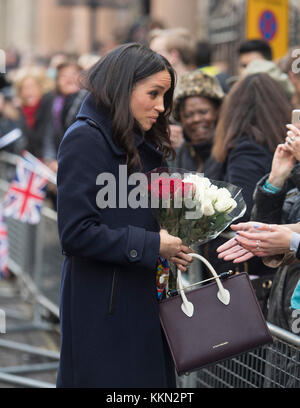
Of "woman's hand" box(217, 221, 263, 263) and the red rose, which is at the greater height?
the red rose

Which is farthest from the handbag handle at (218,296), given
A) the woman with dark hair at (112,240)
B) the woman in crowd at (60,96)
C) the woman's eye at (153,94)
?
the woman in crowd at (60,96)

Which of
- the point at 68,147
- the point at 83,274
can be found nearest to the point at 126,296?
the point at 83,274

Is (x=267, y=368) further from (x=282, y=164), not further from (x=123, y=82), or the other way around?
(x=123, y=82)

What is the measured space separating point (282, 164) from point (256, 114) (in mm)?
701

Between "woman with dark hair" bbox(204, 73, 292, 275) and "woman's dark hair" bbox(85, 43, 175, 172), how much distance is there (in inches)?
42.7

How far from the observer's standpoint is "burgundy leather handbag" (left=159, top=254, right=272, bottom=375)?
3.04 meters

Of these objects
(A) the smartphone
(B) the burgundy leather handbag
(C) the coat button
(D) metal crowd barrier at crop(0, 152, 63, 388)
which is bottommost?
(D) metal crowd barrier at crop(0, 152, 63, 388)

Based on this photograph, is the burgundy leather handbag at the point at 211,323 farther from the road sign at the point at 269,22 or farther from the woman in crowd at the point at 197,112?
the road sign at the point at 269,22

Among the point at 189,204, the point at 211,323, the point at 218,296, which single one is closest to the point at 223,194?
the point at 189,204

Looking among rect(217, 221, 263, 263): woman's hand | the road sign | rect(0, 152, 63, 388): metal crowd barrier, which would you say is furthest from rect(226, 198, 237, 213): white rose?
the road sign

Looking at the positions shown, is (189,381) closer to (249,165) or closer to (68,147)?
(249,165)

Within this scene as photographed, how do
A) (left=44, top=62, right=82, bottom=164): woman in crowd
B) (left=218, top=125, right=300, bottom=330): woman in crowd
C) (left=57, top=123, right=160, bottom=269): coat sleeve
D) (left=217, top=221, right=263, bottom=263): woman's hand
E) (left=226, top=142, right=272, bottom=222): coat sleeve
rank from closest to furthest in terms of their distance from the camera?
(left=57, top=123, right=160, bottom=269): coat sleeve < (left=218, top=125, right=300, bottom=330): woman in crowd < (left=217, top=221, right=263, bottom=263): woman's hand < (left=226, top=142, right=272, bottom=222): coat sleeve < (left=44, top=62, right=82, bottom=164): woman in crowd

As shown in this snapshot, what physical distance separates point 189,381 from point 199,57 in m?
3.82

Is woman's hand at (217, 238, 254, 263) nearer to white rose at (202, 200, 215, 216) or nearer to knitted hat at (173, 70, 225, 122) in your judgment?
white rose at (202, 200, 215, 216)
